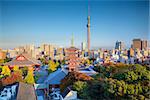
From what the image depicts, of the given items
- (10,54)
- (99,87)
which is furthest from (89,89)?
(10,54)

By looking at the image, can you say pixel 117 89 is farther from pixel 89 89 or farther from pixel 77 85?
pixel 77 85

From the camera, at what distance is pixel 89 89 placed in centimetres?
512

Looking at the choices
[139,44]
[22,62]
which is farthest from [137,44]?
[22,62]

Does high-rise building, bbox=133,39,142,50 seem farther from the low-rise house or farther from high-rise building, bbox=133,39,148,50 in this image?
the low-rise house

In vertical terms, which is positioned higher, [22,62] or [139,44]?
[139,44]

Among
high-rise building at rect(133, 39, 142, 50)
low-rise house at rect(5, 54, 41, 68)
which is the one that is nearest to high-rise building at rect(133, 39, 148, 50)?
high-rise building at rect(133, 39, 142, 50)

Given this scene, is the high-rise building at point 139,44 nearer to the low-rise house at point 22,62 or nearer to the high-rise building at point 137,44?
the high-rise building at point 137,44

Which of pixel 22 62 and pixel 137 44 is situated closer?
pixel 22 62

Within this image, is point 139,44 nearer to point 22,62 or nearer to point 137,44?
point 137,44

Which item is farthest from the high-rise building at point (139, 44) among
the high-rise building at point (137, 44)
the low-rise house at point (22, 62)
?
the low-rise house at point (22, 62)

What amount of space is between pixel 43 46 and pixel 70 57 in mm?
23196

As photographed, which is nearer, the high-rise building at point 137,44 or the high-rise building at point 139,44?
the high-rise building at point 139,44

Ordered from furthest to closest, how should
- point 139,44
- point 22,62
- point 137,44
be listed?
point 137,44
point 139,44
point 22,62

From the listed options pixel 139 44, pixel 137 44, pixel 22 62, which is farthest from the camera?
pixel 137 44
